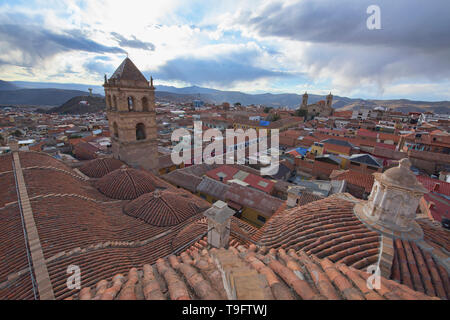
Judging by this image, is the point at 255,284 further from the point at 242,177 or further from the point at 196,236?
the point at 242,177

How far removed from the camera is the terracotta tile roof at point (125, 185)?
36.5ft

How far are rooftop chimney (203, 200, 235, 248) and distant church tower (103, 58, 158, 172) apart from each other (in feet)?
36.3

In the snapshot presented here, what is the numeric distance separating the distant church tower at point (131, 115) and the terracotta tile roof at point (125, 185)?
2.90m

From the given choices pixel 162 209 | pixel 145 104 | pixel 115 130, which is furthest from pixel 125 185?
pixel 145 104

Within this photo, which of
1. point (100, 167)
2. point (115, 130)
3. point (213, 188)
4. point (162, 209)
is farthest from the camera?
point (213, 188)

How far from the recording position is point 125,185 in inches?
449

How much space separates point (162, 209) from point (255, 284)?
7940 mm

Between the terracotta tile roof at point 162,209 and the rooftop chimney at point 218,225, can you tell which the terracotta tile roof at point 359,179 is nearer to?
the terracotta tile roof at point 162,209

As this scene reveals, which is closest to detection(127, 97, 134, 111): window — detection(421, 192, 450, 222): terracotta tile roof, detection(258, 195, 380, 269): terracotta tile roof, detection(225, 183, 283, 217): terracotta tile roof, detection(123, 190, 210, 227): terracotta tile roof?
detection(123, 190, 210, 227): terracotta tile roof

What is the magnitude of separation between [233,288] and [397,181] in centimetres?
435
